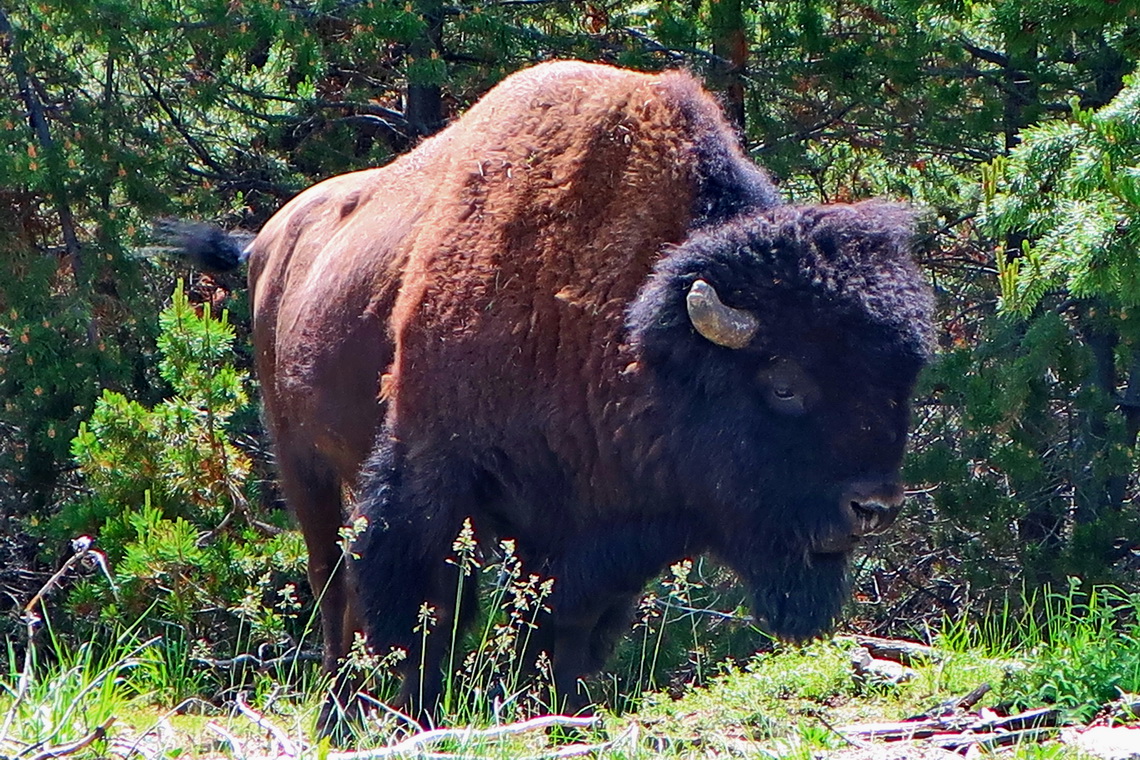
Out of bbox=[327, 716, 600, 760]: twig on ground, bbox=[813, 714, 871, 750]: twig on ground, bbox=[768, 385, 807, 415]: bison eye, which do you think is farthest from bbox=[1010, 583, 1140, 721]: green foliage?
bbox=[327, 716, 600, 760]: twig on ground

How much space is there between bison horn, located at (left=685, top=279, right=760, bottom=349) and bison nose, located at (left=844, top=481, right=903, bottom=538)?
599 millimetres

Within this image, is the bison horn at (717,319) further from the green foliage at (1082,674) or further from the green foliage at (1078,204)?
the green foliage at (1082,674)

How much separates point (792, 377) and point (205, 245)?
3.83 m

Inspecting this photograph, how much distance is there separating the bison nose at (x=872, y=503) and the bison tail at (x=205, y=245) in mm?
4038

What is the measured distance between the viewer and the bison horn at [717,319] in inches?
176

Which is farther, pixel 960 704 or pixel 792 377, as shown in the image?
pixel 792 377

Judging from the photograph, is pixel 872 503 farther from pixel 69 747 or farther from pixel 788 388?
pixel 69 747

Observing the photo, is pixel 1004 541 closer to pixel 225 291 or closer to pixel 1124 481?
pixel 1124 481

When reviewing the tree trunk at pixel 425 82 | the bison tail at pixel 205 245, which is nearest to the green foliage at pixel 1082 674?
the tree trunk at pixel 425 82

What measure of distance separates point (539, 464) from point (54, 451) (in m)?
3.81

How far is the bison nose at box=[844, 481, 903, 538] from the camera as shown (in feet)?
14.4

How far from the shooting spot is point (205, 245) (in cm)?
729

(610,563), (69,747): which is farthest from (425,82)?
(69,747)

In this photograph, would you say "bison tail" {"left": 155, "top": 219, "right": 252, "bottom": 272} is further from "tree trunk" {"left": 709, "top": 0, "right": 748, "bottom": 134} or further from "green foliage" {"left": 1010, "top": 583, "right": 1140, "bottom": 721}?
"green foliage" {"left": 1010, "top": 583, "right": 1140, "bottom": 721}
